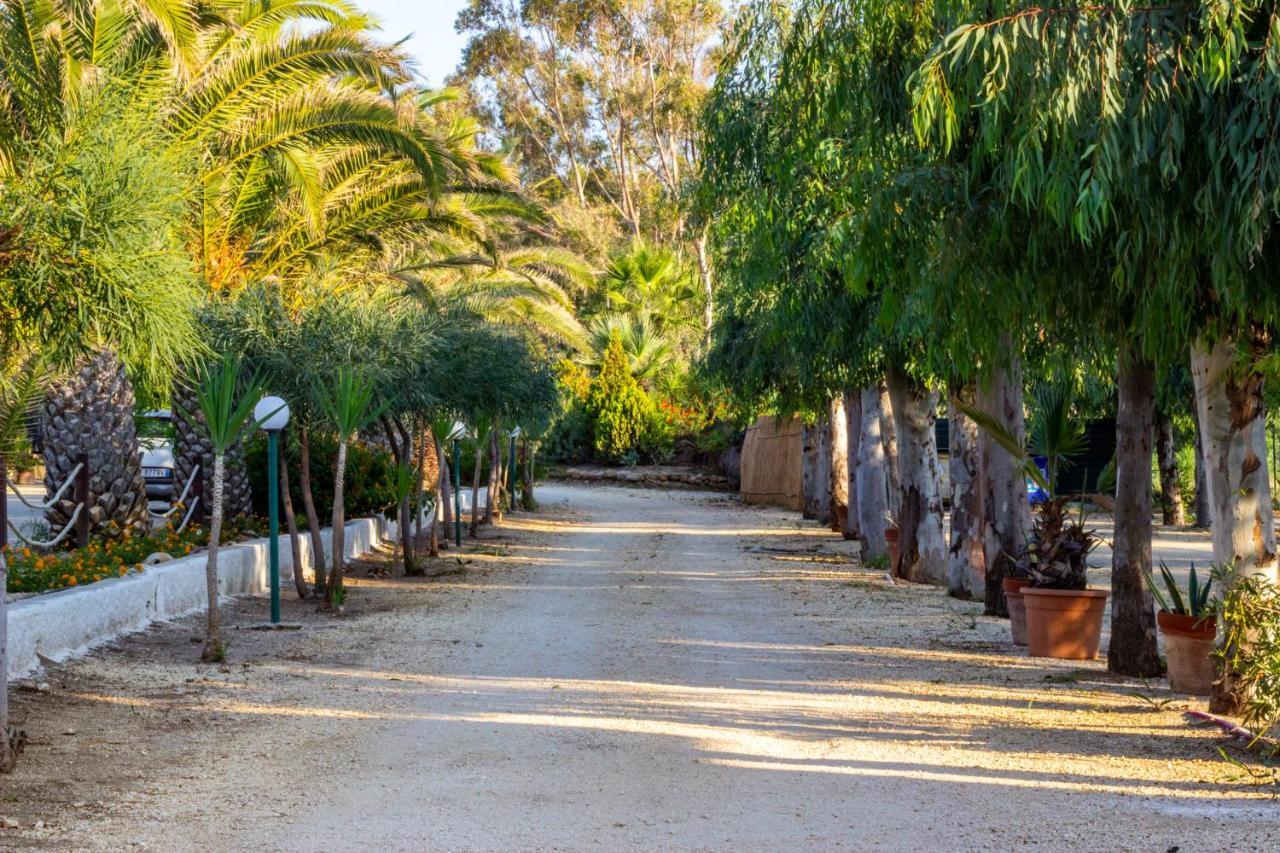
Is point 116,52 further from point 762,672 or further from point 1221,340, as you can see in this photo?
point 1221,340

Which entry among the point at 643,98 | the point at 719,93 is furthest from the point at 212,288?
the point at 643,98

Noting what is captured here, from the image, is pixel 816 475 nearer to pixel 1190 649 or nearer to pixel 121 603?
pixel 121 603

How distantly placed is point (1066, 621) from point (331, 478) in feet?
38.5

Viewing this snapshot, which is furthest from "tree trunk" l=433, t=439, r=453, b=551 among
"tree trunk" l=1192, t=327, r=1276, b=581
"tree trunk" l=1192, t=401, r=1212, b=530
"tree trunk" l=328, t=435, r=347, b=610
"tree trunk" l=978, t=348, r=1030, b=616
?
"tree trunk" l=1192, t=401, r=1212, b=530

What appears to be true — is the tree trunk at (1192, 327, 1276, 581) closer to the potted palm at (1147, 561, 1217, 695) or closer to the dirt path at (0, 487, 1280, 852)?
the potted palm at (1147, 561, 1217, 695)

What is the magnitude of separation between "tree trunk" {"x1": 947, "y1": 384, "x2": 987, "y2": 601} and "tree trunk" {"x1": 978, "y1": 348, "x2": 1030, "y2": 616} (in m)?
0.33

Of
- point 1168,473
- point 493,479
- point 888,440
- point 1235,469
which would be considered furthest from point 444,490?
point 1168,473

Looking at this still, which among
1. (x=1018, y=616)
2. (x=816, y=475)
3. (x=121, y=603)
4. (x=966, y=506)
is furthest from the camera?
(x=816, y=475)

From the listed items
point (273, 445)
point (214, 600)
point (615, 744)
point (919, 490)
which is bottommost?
point (615, 744)

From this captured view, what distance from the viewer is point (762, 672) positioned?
10023 mm

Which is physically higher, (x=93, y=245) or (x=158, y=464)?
(x=93, y=245)

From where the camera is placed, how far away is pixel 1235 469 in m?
7.69

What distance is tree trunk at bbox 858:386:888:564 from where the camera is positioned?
64.0ft

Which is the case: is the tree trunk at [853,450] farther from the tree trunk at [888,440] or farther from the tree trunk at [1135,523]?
the tree trunk at [1135,523]
